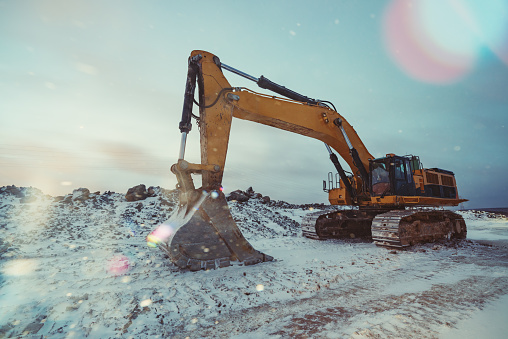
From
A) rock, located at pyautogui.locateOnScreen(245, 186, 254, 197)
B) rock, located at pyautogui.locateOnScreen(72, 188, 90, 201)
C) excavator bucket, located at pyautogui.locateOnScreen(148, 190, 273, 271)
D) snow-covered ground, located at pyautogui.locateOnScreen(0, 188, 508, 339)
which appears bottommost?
snow-covered ground, located at pyautogui.locateOnScreen(0, 188, 508, 339)

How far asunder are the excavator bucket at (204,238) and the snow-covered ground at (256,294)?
228 mm

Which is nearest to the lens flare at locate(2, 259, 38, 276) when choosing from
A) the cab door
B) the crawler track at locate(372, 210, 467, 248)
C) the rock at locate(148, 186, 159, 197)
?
the rock at locate(148, 186, 159, 197)

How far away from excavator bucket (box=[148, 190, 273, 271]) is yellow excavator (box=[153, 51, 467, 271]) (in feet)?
0.06

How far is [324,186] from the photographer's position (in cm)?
1030

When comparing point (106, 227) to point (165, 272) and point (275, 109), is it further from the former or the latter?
point (275, 109)

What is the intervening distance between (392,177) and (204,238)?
22.0 feet

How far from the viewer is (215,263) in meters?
4.74

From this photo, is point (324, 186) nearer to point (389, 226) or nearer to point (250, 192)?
point (389, 226)

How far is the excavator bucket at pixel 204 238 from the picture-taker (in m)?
4.54

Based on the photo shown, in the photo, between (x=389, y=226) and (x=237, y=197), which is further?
(x=237, y=197)

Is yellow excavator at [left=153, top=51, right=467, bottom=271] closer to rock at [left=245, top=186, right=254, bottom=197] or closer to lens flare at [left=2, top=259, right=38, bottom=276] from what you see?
lens flare at [left=2, top=259, right=38, bottom=276]

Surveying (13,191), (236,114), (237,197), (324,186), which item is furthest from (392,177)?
(13,191)

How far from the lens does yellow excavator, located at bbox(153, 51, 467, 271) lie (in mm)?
4918

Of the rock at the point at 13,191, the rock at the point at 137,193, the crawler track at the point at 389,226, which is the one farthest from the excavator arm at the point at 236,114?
the rock at the point at 13,191
